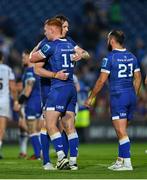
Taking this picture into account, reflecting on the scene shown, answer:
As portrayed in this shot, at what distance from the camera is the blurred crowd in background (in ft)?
81.3

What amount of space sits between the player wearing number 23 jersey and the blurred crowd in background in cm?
1148

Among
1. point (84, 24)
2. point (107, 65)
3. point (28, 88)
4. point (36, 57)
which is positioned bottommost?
point (28, 88)

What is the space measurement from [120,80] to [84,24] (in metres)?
13.8

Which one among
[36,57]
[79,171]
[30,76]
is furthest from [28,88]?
[79,171]

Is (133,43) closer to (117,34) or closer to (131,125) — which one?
(131,125)

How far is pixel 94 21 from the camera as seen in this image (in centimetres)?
2578

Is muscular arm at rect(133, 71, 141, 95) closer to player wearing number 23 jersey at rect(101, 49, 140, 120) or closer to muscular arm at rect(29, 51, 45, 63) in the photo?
player wearing number 23 jersey at rect(101, 49, 140, 120)

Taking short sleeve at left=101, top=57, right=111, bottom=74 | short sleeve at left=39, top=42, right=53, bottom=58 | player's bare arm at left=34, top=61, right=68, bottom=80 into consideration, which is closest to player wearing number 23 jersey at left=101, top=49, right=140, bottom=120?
short sleeve at left=101, top=57, right=111, bottom=74

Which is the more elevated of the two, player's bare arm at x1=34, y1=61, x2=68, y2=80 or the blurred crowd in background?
the blurred crowd in background

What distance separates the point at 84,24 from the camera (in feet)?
84.8

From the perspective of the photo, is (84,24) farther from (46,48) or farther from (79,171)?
(79,171)

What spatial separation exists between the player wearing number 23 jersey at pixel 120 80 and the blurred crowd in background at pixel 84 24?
1148 centimetres

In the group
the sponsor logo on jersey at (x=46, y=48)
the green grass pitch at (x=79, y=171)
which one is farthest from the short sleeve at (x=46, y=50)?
the green grass pitch at (x=79, y=171)

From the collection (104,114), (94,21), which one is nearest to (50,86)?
(104,114)
